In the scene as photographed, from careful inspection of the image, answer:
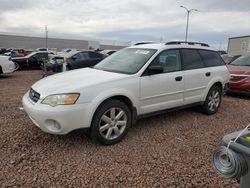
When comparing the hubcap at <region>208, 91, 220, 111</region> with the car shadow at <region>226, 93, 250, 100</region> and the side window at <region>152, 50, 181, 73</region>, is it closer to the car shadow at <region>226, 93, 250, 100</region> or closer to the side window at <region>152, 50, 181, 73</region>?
the side window at <region>152, 50, 181, 73</region>

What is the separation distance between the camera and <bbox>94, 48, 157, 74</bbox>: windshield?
3.80 m

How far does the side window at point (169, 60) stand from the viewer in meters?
3.98

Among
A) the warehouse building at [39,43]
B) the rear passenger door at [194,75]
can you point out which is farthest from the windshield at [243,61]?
the warehouse building at [39,43]

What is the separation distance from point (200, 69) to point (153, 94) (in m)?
1.51

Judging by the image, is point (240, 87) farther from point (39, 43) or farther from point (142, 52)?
point (39, 43)

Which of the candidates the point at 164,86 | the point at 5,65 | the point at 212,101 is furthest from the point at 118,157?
the point at 5,65

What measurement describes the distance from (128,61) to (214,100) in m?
2.41

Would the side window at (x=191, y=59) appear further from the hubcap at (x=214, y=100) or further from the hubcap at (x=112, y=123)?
the hubcap at (x=112, y=123)

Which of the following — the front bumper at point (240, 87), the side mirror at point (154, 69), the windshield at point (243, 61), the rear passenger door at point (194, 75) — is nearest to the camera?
the side mirror at point (154, 69)

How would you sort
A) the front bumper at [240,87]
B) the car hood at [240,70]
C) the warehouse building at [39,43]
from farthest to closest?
the warehouse building at [39,43], the car hood at [240,70], the front bumper at [240,87]

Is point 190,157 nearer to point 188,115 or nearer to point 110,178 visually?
point 110,178

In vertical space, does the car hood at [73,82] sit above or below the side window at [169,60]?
below

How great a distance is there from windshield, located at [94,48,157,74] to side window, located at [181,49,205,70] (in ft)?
2.67

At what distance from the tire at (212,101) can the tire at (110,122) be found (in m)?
2.25
